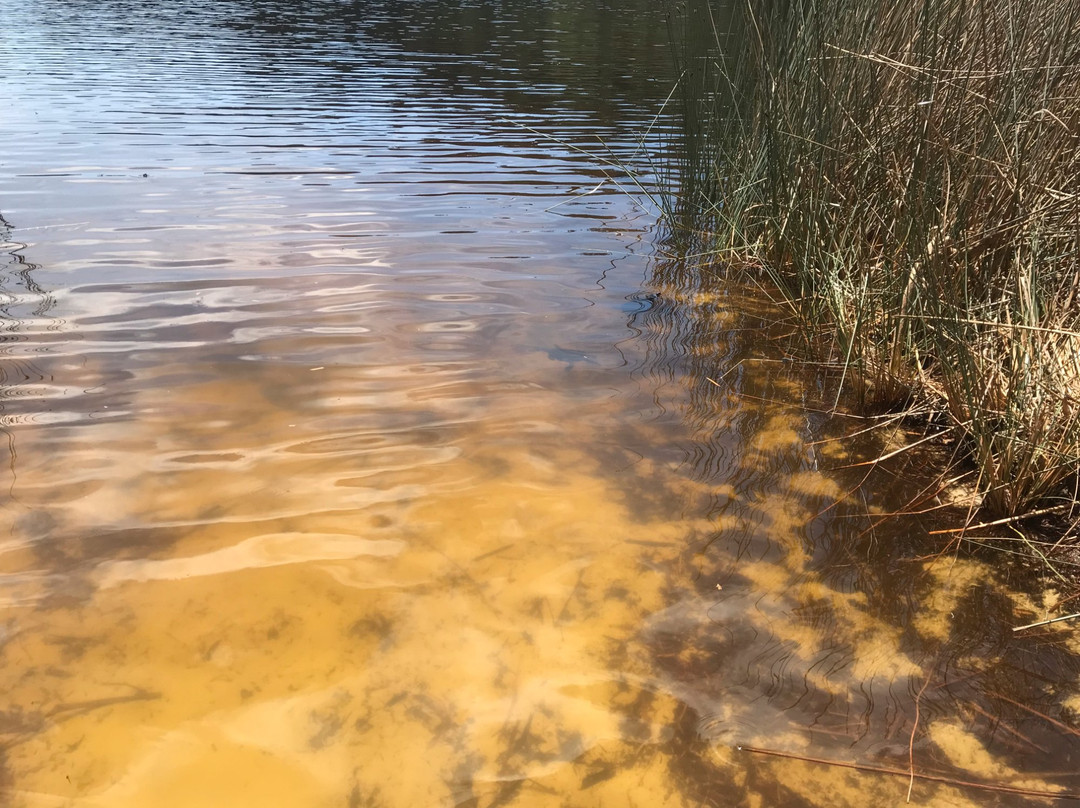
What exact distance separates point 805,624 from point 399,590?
0.90 m

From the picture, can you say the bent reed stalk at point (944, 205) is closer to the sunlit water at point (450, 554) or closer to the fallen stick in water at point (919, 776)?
the sunlit water at point (450, 554)

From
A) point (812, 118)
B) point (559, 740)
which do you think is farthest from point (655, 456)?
point (812, 118)

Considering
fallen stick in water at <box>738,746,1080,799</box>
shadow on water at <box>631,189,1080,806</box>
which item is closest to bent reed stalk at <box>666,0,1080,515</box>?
shadow on water at <box>631,189,1080,806</box>

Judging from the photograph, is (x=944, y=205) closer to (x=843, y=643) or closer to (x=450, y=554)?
(x=843, y=643)

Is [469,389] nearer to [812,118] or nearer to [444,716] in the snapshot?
[444,716]

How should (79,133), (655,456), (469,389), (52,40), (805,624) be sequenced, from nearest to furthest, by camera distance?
(805,624)
(655,456)
(469,389)
(79,133)
(52,40)

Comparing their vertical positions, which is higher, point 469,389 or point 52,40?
point 52,40

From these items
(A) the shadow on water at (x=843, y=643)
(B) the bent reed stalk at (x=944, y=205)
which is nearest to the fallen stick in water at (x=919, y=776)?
(A) the shadow on water at (x=843, y=643)

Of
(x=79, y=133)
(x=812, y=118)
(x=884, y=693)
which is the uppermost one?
(x=812, y=118)

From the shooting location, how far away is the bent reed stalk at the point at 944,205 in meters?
2.00

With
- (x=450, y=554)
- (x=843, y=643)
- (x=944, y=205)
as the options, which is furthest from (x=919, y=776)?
(x=944, y=205)

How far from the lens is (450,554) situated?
6.30 feet

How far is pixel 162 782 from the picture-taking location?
135 centimetres

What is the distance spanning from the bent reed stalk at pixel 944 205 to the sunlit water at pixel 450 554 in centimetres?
30
